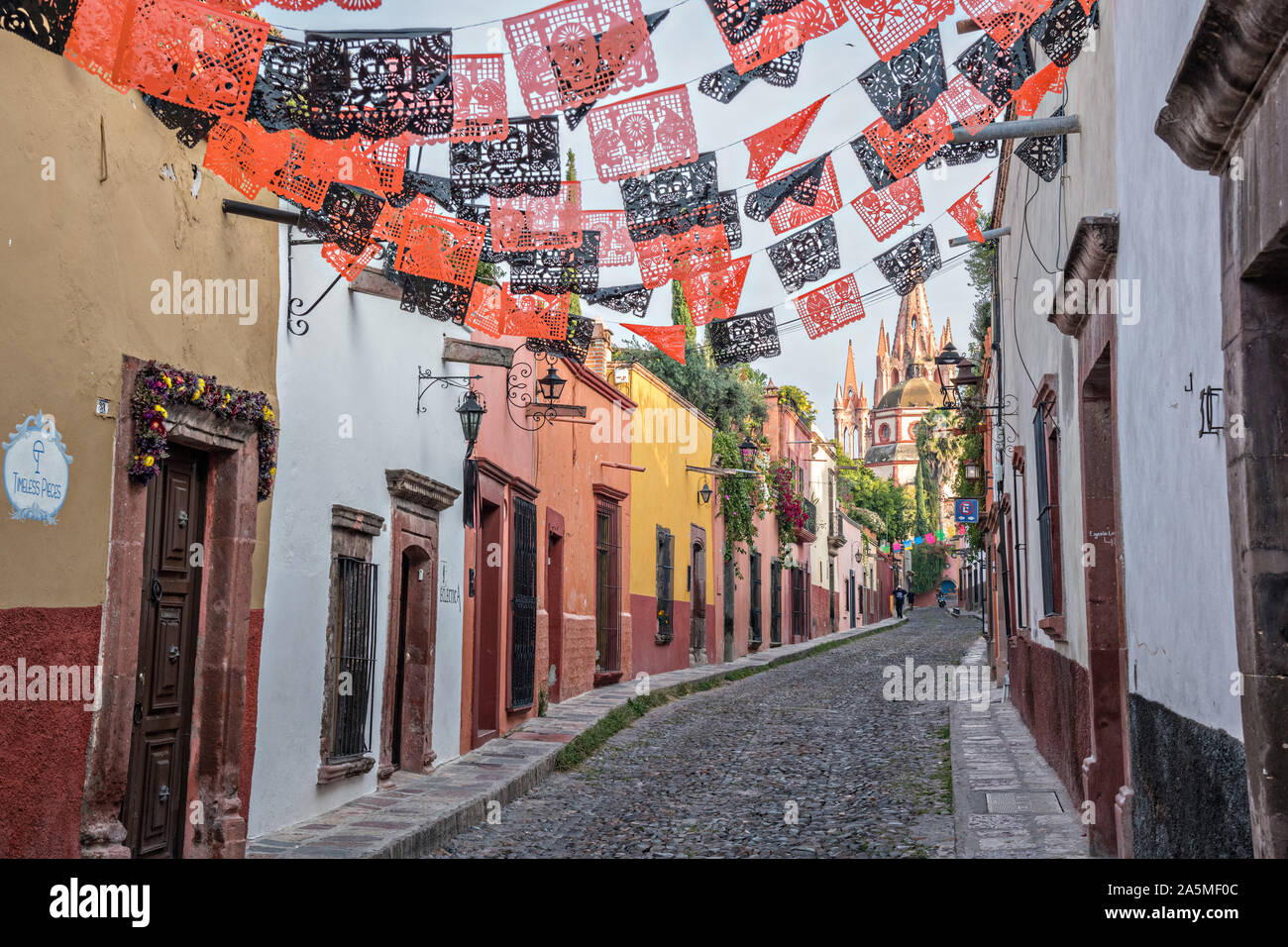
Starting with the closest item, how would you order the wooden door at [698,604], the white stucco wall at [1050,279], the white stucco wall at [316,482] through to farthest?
the white stucco wall at [1050,279] → the white stucco wall at [316,482] → the wooden door at [698,604]

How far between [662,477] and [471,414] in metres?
10.1

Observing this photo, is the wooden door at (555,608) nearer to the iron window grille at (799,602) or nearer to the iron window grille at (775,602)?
the iron window grille at (775,602)

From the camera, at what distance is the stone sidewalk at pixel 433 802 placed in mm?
6520

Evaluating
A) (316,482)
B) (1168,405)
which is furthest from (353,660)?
(1168,405)

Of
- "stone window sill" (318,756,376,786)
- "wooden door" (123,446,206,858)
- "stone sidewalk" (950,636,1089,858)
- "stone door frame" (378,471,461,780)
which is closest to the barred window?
"stone sidewalk" (950,636,1089,858)

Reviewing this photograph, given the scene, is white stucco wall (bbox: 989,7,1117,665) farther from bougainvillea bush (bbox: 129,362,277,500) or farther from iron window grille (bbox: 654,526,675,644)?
iron window grille (bbox: 654,526,675,644)

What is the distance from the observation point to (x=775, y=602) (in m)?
30.2

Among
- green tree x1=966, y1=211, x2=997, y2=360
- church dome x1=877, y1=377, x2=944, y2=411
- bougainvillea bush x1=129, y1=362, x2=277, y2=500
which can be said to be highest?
church dome x1=877, y1=377, x2=944, y2=411

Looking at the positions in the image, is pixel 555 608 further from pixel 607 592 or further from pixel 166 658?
pixel 166 658

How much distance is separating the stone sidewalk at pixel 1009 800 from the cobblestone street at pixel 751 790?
0.59 feet

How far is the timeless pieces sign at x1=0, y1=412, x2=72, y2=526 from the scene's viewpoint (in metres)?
4.50

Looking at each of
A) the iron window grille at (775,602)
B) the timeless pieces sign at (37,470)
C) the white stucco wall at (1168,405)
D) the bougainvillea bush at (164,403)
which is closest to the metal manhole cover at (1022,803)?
the white stucco wall at (1168,405)

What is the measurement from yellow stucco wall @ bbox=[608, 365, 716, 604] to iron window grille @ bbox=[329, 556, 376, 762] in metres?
9.57
